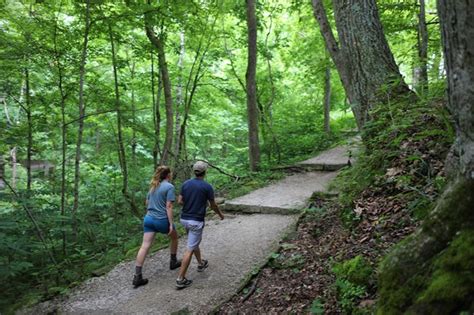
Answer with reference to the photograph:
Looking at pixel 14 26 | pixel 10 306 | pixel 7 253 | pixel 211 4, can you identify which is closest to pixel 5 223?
pixel 7 253

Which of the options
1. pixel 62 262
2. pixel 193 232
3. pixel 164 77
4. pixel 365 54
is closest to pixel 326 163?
pixel 365 54

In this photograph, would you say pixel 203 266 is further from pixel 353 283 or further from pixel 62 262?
pixel 62 262

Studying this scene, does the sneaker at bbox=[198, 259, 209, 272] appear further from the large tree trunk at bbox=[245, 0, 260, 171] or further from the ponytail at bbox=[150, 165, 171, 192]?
the large tree trunk at bbox=[245, 0, 260, 171]

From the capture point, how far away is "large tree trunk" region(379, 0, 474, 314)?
2.26m

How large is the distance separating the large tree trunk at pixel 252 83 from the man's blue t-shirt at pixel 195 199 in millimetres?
6124

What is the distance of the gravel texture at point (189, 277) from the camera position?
4812 millimetres

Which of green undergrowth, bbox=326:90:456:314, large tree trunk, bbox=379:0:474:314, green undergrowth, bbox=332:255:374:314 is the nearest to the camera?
green undergrowth, bbox=326:90:456:314

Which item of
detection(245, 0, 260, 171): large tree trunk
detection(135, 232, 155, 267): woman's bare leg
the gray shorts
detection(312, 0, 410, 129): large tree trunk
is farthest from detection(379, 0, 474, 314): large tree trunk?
detection(245, 0, 260, 171): large tree trunk

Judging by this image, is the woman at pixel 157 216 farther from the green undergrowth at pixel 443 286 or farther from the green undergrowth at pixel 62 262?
the green undergrowth at pixel 443 286

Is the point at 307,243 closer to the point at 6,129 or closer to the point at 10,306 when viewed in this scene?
the point at 10,306

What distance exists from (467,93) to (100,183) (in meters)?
9.54

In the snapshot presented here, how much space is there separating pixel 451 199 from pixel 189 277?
4.14 metres

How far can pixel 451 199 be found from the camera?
93.6 inches

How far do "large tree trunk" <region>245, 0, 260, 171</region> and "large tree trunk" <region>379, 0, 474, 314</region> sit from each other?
28.5ft
